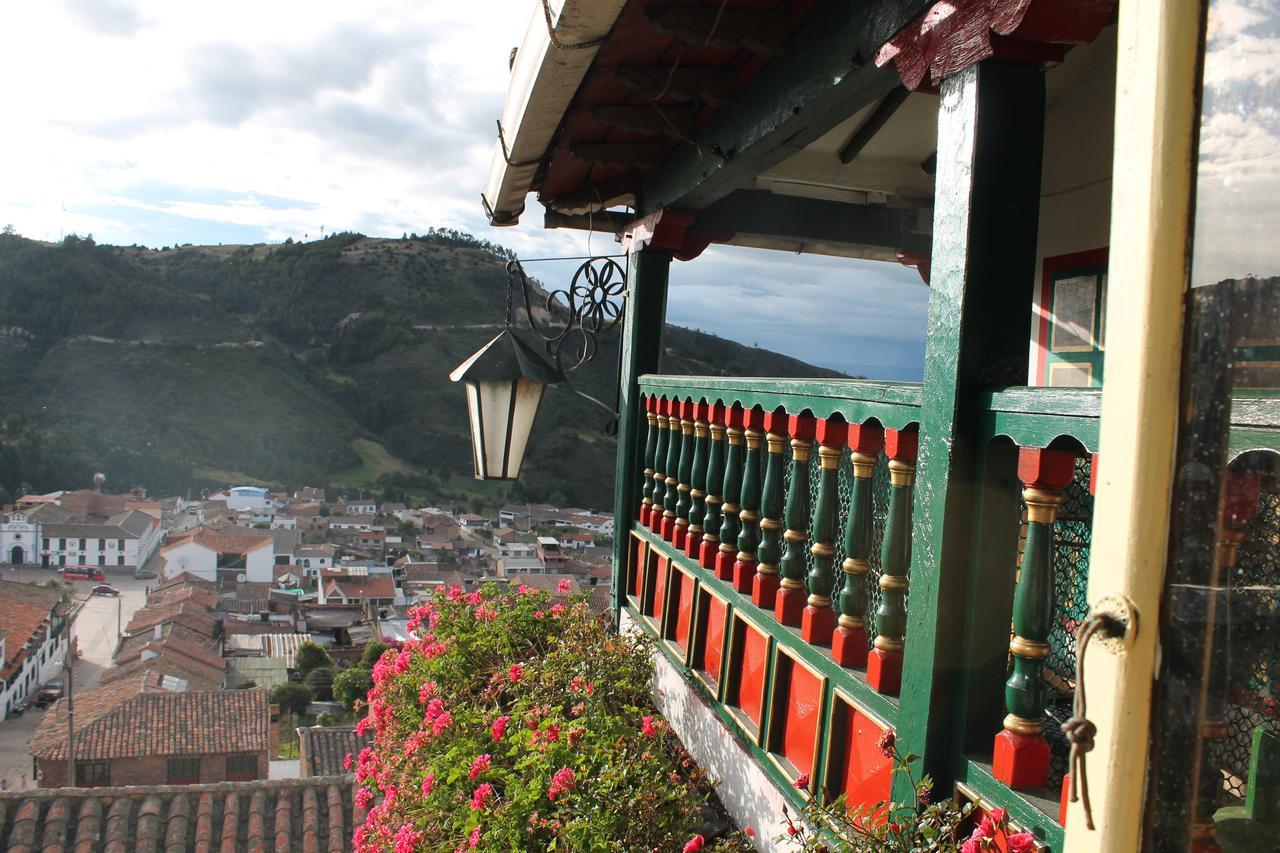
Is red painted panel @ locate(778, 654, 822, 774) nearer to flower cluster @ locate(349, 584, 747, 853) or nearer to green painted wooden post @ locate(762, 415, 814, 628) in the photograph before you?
green painted wooden post @ locate(762, 415, 814, 628)

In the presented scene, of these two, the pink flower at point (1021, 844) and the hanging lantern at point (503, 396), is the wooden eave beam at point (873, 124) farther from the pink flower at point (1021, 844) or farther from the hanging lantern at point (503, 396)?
the pink flower at point (1021, 844)

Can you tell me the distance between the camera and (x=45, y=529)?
51.1 m

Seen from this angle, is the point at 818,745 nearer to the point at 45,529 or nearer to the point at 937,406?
the point at 937,406

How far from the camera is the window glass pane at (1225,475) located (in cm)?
67

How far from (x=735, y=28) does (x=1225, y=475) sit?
2.34 metres

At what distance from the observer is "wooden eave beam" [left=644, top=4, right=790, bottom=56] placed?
8.57 feet

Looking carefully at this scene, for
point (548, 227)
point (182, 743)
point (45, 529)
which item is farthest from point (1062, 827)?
point (45, 529)

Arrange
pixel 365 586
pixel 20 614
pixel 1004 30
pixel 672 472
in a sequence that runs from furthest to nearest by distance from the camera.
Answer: pixel 365 586 < pixel 20 614 < pixel 672 472 < pixel 1004 30

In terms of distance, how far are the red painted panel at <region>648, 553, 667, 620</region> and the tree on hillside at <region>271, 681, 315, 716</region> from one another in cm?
2843

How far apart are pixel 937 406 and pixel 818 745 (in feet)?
3.10

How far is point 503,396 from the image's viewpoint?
3.98 m

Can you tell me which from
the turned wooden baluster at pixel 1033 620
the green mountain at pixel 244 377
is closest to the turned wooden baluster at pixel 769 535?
the turned wooden baluster at pixel 1033 620

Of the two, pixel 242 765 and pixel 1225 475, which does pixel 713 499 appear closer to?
pixel 1225 475

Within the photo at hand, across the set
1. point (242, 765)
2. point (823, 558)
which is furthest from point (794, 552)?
point (242, 765)
